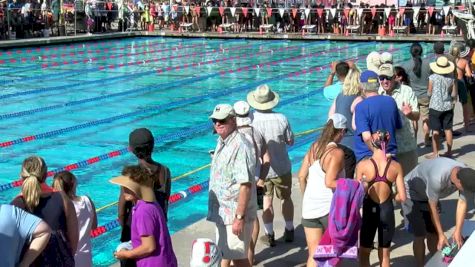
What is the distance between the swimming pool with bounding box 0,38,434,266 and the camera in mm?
9688

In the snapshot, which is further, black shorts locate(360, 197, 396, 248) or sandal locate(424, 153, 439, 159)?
sandal locate(424, 153, 439, 159)

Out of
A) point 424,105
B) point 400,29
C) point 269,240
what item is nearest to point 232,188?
point 269,240

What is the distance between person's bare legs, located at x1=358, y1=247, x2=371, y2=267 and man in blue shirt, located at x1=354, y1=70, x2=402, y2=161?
102 centimetres

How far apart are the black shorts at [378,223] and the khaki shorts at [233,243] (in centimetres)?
89

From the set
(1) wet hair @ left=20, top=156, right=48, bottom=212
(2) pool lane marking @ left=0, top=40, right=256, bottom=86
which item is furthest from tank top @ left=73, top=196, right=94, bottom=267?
(2) pool lane marking @ left=0, top=40, right=256, bottom=86

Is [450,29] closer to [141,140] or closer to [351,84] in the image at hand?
[351,84]

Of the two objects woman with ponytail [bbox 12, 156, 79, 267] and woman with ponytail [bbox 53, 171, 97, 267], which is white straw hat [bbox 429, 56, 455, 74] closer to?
woman with ponytail [bbox 53, 171, 97, 267]

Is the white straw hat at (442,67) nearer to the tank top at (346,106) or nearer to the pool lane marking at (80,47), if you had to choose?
the tank top at (346,106)

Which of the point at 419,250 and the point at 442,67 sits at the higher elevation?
the point at 442,67

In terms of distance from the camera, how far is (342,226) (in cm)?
470

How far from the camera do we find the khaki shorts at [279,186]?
20.3 feet

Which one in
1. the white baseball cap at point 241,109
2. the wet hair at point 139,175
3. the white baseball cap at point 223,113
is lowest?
the wet hair at point 139,175

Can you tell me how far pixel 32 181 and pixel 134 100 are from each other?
10.8 meters

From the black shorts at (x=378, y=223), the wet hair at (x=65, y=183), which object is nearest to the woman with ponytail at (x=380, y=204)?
the black shorts at (x=378, y=223)
